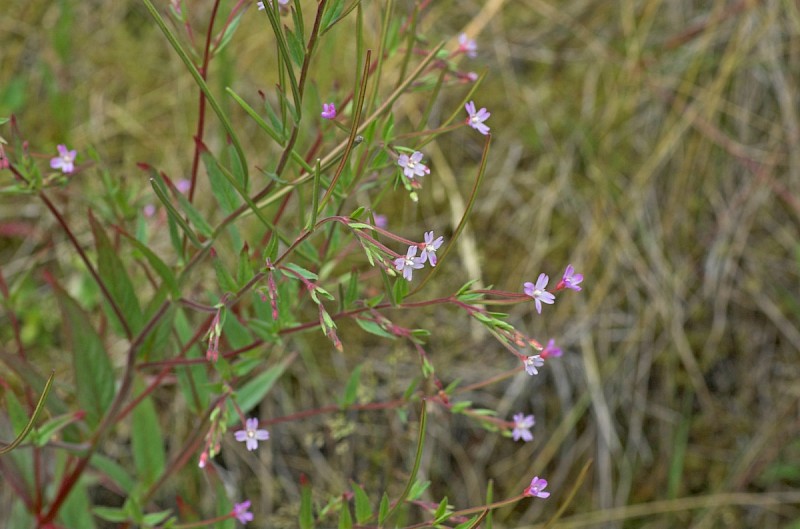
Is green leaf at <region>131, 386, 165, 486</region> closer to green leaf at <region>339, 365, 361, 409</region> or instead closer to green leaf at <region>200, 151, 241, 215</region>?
green leaf at <region>339, 365, 361, 409</region>

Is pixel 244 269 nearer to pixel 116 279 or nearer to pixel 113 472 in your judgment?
pixel 116 279

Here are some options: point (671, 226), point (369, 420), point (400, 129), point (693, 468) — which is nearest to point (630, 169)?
point (671, 226)

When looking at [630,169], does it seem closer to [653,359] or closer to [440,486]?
[653,359]

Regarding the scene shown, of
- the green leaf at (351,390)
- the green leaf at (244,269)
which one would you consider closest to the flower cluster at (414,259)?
the green leaf at (244,269)

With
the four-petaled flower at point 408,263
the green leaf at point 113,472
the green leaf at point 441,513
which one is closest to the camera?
the four-petaled flower at point 408,263

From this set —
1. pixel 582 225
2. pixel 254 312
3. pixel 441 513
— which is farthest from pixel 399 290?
pixel 582 225

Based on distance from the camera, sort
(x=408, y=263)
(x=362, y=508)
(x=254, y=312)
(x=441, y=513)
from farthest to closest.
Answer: (x=254, y=312)
(x=362, y=508)
(x=441, y=513)
(x=408, y=263)

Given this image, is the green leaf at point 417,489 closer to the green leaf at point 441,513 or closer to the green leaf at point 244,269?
the green leaf at point 441,513
